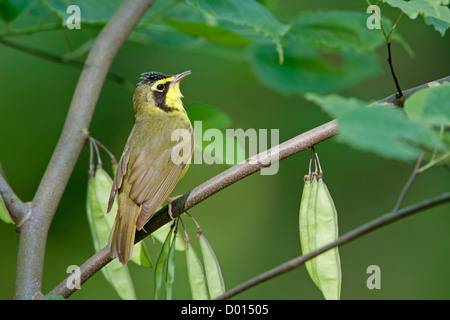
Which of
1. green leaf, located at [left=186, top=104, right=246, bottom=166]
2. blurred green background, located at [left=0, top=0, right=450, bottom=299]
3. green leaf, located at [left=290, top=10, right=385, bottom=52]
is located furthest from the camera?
blurred green background, located at [left=0, top=0, right=450, bottom=299]

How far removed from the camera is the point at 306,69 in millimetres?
3709

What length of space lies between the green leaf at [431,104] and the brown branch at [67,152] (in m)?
1.31

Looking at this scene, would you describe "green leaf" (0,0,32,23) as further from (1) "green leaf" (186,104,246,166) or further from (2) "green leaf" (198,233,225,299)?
(2) "green leaf" (198,233,225,299)

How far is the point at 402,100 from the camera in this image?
174 centimetres

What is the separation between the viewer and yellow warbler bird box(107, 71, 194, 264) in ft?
6.98

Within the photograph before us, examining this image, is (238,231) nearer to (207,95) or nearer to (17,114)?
(207,95)

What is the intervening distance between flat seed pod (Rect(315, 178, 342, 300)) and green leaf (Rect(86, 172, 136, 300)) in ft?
2.33

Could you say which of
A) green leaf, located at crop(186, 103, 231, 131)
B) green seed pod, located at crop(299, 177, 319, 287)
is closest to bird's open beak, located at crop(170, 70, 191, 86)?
green leaf, located at crop(186, 103, 231, 131)

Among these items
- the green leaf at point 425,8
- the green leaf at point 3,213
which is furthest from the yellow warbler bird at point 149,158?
the green leaf at point 425,8

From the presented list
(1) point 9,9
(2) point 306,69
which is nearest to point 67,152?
(1) point 9,9

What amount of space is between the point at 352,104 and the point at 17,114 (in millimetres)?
4111

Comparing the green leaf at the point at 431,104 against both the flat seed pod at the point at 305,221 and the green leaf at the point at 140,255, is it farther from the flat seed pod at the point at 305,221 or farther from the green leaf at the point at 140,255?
the green leaf at the point at 140,255

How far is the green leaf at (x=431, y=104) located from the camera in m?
1.17
